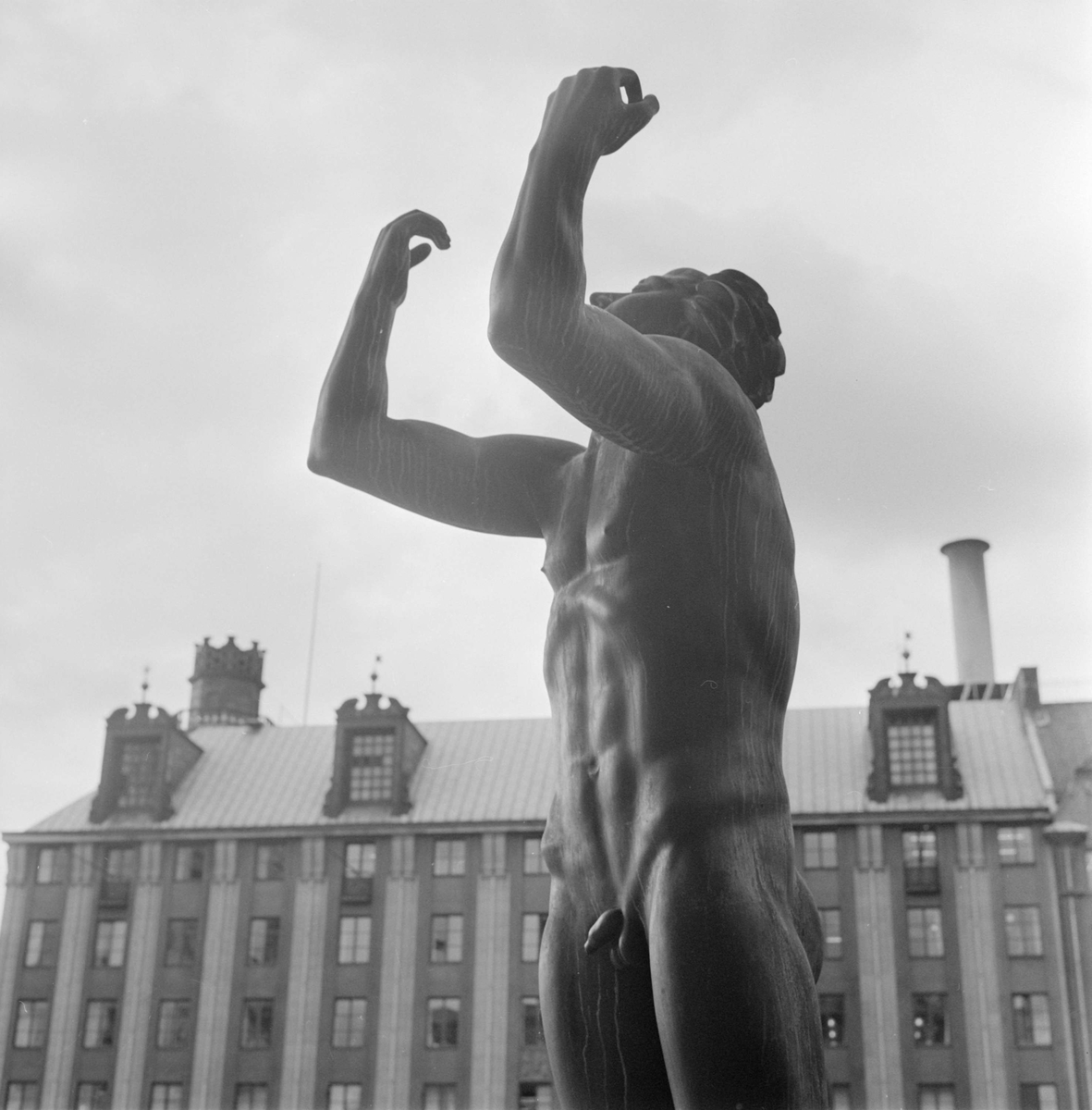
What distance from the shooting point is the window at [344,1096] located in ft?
104

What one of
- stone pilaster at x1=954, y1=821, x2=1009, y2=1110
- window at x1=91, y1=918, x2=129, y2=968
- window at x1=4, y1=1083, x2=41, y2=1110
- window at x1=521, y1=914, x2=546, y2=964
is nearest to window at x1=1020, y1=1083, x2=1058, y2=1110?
stone pilaster at x1=954, y1=821, x2=1009, y2=1110

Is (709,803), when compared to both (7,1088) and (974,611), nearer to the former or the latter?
(7,1088)

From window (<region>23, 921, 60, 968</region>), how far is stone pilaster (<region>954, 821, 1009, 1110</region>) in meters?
18.8

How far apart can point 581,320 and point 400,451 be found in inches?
23.4

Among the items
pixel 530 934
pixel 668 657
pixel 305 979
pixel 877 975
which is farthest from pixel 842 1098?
pixel 668 657

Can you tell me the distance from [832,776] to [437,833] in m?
8.40

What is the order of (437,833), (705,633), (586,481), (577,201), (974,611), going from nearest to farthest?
(577,201) < (705,633) < (586,481) < (437,833) < (974,611)

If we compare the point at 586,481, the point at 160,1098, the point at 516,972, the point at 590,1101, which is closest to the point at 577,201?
the point at 586,481

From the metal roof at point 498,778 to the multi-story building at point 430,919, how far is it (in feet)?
0.24

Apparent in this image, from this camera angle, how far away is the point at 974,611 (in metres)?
45.1

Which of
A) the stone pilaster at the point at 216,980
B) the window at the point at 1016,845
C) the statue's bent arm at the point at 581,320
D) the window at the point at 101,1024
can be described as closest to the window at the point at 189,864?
the stone pilaster at the point at 216,980

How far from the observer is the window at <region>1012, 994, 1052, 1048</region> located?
29688mm

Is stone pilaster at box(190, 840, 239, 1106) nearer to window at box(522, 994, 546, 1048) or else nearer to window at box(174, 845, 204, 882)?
window at box(174, 845, 204, 882)

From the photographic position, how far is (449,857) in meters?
34.0
